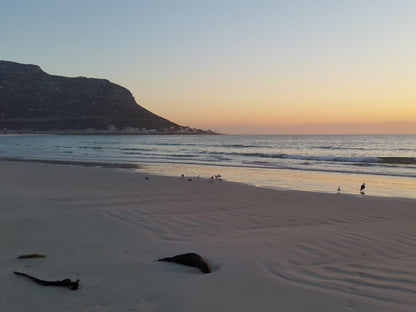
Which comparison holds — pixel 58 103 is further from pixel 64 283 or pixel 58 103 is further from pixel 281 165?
pixel 64 283

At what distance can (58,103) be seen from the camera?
147000 millimetres

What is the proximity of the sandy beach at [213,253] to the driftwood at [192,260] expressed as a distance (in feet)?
0.36

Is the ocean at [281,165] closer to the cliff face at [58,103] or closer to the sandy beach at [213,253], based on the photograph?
the sandy beach at [213,253]

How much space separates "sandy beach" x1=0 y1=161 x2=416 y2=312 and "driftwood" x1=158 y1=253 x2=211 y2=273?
0.11 meters

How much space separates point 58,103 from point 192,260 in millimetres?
154583

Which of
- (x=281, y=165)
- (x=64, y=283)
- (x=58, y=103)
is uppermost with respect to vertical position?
(x=58, y=103)

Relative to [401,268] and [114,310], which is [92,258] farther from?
[401,268]

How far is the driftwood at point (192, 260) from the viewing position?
4.58 meters

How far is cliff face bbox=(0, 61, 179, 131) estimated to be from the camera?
141m

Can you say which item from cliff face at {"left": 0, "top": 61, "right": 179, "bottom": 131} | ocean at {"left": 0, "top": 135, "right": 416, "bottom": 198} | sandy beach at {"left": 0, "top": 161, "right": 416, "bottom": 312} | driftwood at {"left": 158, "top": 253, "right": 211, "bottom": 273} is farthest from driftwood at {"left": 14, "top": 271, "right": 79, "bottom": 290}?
cliff face at {"left": 0, "top": 61, "right": 179, "bottom": 131}

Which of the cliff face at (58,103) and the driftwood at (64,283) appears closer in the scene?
the driftwood at (64,283)

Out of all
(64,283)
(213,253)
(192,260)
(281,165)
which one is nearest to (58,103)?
(281,165)

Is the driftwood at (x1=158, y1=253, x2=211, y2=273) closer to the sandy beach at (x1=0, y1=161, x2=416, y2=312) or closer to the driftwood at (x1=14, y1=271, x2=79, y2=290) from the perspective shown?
the sandy beach at (x1=0, y1=161, x2=416, y2=312)

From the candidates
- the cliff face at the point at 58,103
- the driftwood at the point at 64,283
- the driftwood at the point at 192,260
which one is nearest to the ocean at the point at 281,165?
the driftwood at the point at 192,260
